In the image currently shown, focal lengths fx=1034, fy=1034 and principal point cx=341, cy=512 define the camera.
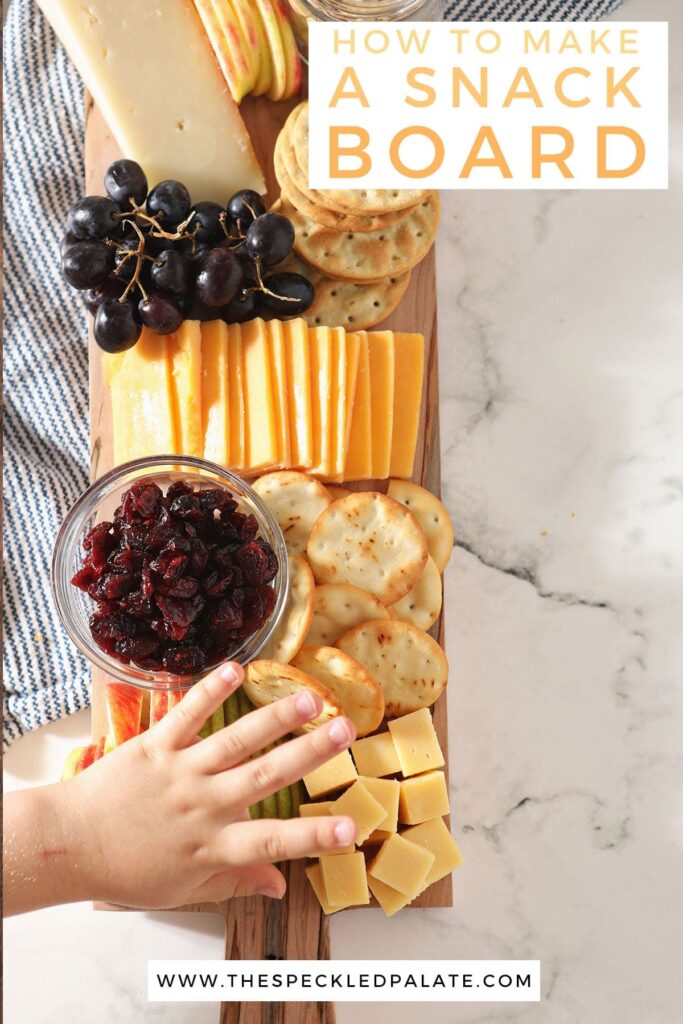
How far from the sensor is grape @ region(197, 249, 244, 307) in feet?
3.78

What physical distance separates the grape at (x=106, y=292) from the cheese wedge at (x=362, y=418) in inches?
11.1

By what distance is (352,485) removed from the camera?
1.27 m

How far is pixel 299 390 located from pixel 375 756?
435 mm

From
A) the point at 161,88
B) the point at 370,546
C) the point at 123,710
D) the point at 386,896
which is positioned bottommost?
the point at 386,896

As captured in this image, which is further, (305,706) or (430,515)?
(430,515)

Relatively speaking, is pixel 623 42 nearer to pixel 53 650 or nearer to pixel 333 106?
pixel 333 106

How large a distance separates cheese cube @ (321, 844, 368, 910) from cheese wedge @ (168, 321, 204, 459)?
0.49 meters

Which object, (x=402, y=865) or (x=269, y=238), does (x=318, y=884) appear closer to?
(x=402, y=865)

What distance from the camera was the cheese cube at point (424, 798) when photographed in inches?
47.1

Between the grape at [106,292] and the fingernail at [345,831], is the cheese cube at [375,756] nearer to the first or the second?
the fingernail at [345,831]

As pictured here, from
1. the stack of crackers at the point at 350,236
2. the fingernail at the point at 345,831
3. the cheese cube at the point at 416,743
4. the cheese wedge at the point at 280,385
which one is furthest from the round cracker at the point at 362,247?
the fingernail at the point at 345,831

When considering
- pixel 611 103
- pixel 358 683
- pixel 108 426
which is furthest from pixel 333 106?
pixel 358 683

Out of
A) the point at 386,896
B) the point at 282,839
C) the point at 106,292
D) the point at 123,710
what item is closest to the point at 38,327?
the point at 106,292

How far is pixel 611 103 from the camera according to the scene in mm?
1402
